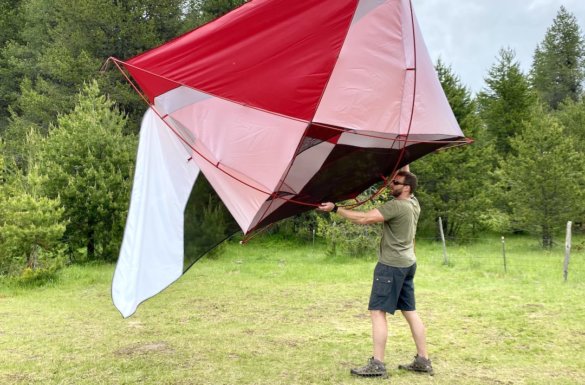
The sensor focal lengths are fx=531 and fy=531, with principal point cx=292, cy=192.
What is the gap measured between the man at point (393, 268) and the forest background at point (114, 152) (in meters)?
1.46

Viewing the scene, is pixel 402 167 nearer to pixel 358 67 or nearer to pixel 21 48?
pixel 358 67

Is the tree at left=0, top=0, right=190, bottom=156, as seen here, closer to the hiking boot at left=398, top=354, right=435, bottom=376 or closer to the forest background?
the forest background

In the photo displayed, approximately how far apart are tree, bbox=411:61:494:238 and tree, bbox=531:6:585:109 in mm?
16724

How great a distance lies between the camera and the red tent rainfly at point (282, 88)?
3.79 meters

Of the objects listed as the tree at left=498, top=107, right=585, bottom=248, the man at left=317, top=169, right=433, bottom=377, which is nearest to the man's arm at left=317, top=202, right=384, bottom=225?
the man at left=317, top=169, right=433, bottom=377

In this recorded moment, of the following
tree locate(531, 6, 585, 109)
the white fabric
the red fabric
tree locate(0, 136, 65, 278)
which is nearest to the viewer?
the red fabric

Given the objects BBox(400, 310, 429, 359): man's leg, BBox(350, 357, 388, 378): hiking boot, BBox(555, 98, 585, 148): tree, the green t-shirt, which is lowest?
BBox(350, 357, 388, 378): hiking boot

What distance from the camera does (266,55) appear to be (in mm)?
3850

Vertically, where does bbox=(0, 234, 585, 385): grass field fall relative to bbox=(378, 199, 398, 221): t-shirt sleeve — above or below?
below

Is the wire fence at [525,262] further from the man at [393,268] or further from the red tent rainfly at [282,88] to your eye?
the red tent rainfly at [282,88]

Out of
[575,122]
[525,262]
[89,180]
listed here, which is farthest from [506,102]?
[89,180]

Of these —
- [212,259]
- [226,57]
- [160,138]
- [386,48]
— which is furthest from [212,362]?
[212,259]

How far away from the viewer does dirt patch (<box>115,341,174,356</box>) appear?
5.48 metres

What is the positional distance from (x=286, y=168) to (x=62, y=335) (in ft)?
13.2
